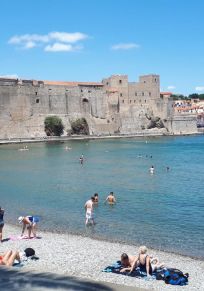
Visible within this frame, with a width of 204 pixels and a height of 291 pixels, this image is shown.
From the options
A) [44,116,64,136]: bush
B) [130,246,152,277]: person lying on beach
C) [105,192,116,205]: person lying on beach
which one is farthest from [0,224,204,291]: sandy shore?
[44,116,64,136]: bush

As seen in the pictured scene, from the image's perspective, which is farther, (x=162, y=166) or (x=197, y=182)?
(x=162, y=166)

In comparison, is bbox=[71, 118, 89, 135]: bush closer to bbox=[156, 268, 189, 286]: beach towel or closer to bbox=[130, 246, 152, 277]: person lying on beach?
bbox=[130, 246, 152, 277]: person lying on beach

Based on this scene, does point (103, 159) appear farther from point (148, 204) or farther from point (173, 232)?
point (173, 232)

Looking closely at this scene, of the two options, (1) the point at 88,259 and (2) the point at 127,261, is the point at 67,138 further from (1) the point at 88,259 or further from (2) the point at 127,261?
(2) the point at 127,261

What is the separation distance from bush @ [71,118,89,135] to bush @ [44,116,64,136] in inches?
122

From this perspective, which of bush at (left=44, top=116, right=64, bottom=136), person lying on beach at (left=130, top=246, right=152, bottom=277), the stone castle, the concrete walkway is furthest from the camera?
bush at (left=44, top=116, right=64, bottom=136)

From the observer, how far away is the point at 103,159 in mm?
38844

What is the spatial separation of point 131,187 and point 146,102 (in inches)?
2299

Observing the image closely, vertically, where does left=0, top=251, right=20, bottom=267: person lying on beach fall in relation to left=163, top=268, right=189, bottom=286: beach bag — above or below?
above

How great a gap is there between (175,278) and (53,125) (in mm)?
55926

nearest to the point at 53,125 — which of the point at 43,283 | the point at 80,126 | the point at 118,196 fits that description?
the point at 80,126

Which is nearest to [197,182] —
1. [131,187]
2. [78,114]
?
[131,187]

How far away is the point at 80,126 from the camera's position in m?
68.6

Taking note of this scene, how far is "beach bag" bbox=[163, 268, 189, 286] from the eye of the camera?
8.65 meters
